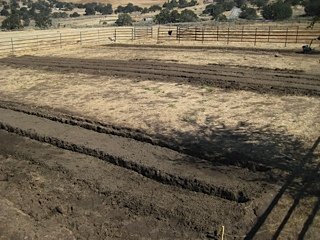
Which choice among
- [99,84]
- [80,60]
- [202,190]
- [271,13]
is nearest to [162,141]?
[202,190]

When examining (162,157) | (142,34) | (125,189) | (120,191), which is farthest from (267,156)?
(142,34)

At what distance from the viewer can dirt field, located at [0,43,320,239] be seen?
7328 mm

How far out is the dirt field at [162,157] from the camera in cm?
733

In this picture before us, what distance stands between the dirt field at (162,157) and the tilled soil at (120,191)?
26 mm

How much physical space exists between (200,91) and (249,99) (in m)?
2.43

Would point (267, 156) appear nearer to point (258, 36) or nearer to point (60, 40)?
point (258, 36)

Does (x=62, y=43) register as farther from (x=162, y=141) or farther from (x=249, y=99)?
(x=162, y=141)

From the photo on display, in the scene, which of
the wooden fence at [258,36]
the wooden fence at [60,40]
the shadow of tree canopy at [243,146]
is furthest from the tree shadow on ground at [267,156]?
the wooden fence at [60,40]

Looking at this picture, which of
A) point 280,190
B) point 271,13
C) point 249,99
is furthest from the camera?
point 271,13

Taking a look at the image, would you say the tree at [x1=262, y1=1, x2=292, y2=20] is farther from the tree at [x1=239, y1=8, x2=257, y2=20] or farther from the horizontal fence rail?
the horizontal fence rail

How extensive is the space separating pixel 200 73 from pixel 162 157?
11.8 meters

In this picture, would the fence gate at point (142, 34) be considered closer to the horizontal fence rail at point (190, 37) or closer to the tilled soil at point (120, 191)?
the horizontal fence rail at point (190, 37)

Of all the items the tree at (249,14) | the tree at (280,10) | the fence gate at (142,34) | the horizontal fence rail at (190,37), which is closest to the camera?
the horizontal fence rail at (190,37)

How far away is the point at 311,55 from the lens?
26.0 m
